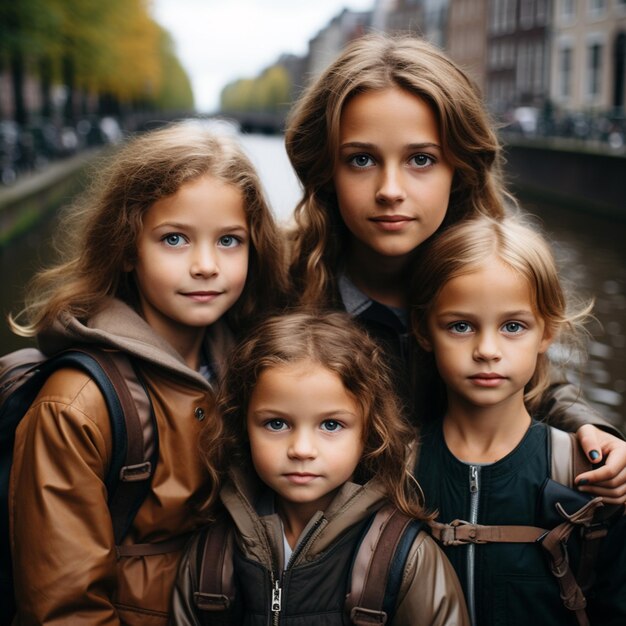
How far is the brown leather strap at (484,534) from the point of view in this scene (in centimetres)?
205

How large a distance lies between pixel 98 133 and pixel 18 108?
33.6ft

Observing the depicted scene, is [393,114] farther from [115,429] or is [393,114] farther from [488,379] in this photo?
[115,429]

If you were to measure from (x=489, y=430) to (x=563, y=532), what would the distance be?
30 centimetres

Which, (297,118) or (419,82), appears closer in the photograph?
(419,82)

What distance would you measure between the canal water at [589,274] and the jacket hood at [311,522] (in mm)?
836

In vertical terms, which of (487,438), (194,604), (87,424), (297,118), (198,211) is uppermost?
(297,118)

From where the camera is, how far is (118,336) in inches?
81.6

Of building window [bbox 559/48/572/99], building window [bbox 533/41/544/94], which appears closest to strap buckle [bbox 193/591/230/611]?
building window [bbox 559/48/572/99]

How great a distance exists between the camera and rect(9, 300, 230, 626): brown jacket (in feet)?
6.23

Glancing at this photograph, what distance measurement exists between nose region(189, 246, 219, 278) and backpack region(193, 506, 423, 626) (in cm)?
62

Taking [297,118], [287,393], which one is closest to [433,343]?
[287,393]

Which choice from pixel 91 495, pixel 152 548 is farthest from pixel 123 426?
pixel 152 548

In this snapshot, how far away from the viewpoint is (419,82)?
7.41 feet

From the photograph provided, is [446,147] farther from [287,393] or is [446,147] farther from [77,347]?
[77,347]
